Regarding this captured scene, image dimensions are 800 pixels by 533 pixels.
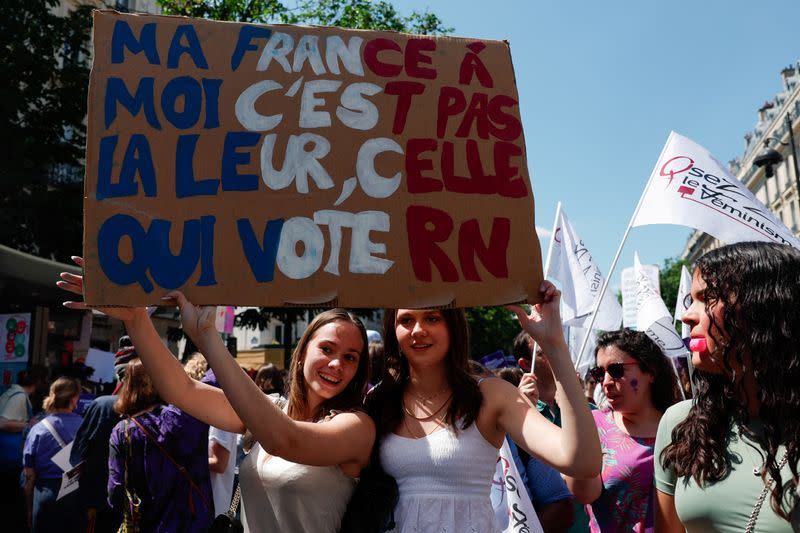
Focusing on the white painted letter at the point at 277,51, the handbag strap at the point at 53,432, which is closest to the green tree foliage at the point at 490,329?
the handbag strap at the point at 53,432

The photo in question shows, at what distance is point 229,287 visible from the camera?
92.7 inches

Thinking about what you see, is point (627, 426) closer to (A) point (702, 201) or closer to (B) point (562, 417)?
(B) point (562, 417)

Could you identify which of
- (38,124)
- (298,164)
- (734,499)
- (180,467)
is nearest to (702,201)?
(734,499)

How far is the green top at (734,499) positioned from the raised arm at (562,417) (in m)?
0.27

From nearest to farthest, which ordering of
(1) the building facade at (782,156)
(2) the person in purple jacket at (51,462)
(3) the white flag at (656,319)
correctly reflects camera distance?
(2) the person in purple jacket at (51,462) < (3) the white flag at (656,319) < (1) the building facade at (782,156)

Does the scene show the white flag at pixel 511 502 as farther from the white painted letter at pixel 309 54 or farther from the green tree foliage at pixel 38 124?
the green tree foliage at pixel 38 124

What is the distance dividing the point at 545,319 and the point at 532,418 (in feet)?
1.09

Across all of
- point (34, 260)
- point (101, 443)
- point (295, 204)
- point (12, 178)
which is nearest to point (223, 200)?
point (295, 204)

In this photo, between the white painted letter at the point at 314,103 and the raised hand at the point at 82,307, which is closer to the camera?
the raised hand at the point at 82,307

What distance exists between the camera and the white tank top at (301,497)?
251 cm

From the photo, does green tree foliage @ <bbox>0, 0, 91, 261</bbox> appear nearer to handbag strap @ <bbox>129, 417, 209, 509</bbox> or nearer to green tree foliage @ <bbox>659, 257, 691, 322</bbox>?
handbag strap @ <bbox>129, 417, 209, 509</bbox>

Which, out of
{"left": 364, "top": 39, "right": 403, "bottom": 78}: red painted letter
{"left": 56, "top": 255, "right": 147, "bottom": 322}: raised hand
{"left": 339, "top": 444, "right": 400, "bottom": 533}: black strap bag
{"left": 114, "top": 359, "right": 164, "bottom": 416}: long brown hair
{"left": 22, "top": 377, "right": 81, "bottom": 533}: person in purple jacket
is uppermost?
{"left": 364, "top": 39, "right": 403, "bottom": 78}: red painted letter

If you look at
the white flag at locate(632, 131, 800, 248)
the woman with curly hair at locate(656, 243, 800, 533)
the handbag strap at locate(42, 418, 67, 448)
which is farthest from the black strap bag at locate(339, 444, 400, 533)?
the handbag strap at locate(42, 418, 67, 448)

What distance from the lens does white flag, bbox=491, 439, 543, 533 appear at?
3.05 m
